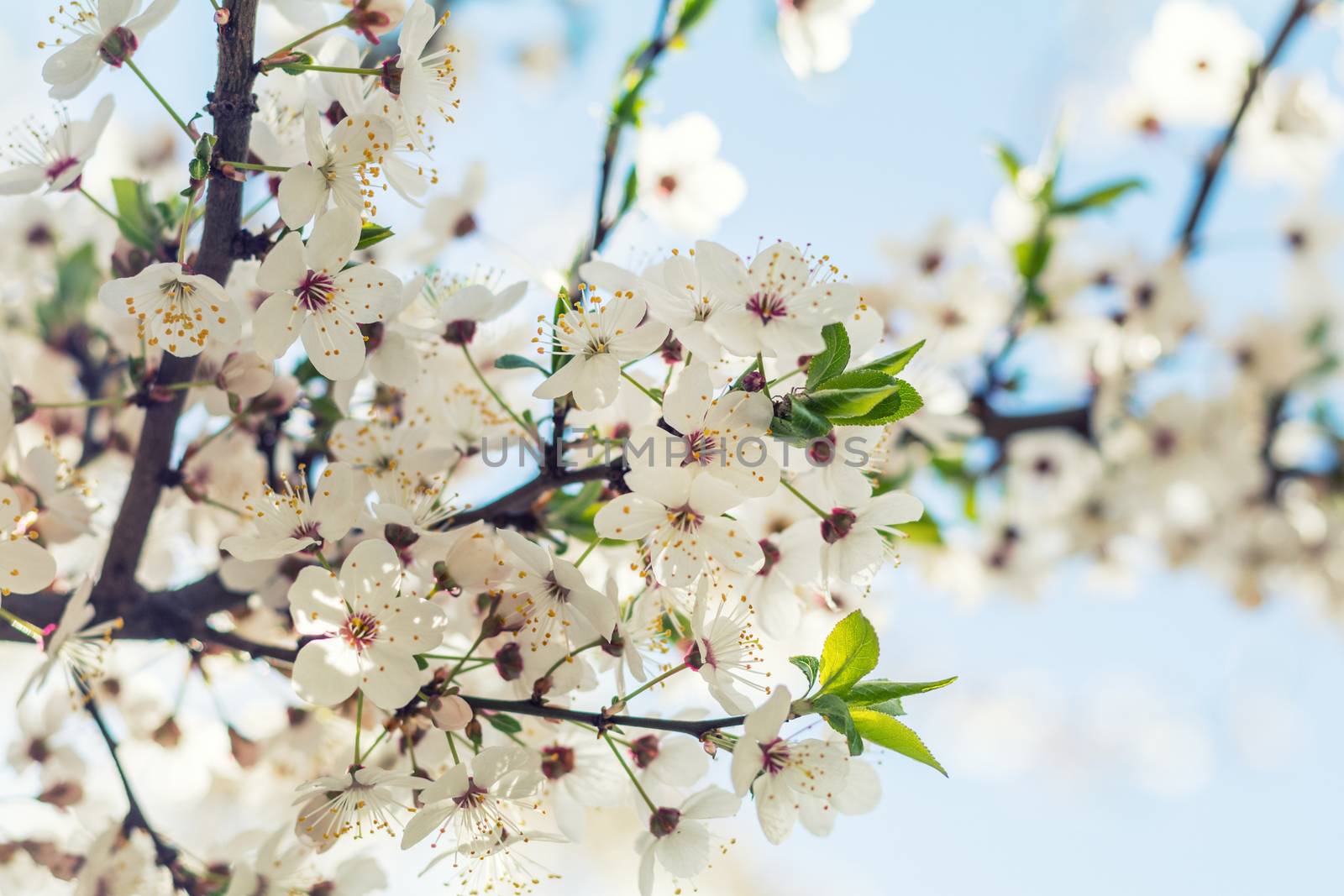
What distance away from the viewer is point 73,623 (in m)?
0.96

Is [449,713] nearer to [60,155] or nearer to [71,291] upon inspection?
[60,155]

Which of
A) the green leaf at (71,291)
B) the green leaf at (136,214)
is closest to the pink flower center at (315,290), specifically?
the green leaf at (136,214)

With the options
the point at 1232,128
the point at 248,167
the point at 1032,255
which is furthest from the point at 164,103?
the point at 1232,128

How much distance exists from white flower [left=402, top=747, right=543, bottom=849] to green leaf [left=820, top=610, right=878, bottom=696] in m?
0.28

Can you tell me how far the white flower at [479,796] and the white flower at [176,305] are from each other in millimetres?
433

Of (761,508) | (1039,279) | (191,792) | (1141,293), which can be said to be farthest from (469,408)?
(1141,293)

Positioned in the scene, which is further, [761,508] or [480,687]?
[761,508]

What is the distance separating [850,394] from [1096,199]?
1.31m

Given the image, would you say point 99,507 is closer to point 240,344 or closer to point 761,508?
point 240,344

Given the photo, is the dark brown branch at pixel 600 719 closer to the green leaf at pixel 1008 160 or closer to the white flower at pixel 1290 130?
the green leaf at pixel 1008 160

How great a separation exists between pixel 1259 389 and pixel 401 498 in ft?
7.36

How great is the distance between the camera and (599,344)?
90 cm

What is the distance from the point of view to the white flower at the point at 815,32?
1389mm

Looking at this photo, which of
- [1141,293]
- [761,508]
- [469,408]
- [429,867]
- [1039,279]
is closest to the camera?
[429,867]
